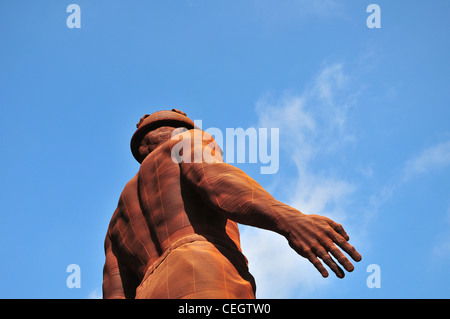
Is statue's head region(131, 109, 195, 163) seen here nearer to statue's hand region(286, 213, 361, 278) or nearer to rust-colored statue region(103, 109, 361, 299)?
rust-colored statue region(103, 109, 361, 299)

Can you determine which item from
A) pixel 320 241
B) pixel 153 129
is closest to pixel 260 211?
pixel 320 241

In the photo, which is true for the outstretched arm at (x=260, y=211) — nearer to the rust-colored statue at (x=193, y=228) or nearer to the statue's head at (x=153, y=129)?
the rust-colored statue at (x=193, y=228)

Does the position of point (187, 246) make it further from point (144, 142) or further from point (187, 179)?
point (144, 142)

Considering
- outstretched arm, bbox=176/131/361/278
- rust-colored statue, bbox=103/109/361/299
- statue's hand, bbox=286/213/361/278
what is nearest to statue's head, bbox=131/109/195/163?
rust-colored statue, bbox=103/109/361/299

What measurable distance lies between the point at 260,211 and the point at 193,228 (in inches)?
37.5

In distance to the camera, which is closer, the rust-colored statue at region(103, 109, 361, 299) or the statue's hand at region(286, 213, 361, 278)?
the statue's hand at region(286, 213, 361, 278)

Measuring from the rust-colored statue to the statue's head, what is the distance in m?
0.03

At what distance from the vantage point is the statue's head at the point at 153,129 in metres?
8.47

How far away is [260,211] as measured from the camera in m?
6.11

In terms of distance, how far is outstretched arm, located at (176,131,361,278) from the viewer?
5695mm
